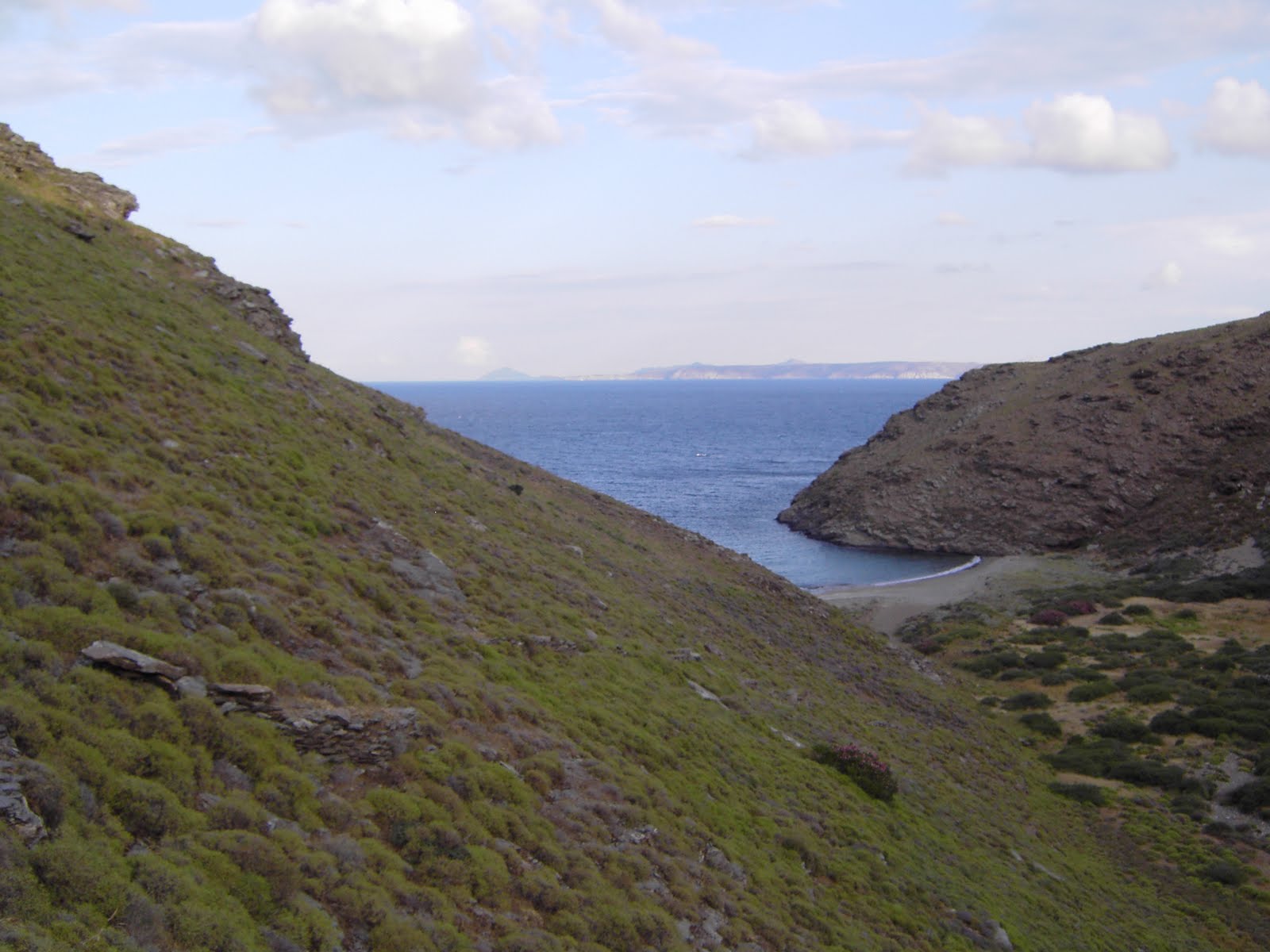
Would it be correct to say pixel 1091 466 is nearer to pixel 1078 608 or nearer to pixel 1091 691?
pixel 1078 608

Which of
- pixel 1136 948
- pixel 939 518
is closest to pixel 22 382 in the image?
pixel 1136 948

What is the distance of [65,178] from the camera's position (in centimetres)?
3466

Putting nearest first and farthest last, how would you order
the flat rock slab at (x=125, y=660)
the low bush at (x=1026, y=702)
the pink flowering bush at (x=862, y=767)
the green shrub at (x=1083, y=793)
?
the flat rock slab at (x=125, y=660), the pink flowering bush at (x=862, y=767), the green shrub at (x=1083, y=793), the low bush at (x=1026, y=702)

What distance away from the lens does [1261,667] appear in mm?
40406

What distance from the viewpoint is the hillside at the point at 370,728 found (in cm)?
948

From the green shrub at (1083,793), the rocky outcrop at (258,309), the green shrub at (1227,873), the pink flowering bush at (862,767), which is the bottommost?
the green shrub at (1083,793)

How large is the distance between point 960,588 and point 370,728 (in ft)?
208

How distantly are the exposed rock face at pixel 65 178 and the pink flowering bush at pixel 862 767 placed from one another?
3345cm

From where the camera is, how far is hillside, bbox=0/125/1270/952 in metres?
9.48

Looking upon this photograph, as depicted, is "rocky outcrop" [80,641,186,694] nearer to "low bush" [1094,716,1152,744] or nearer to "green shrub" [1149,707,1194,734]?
"low bush" [1094,716,1152,744]

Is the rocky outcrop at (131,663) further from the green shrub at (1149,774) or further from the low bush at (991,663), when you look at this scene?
the low bush at (991,663)

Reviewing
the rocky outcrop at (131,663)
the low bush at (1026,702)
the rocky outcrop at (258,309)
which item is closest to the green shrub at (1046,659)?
the low bush at (1026,702)

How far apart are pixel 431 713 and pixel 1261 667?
138 ft

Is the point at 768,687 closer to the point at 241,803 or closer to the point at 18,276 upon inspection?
the point at 241,803
